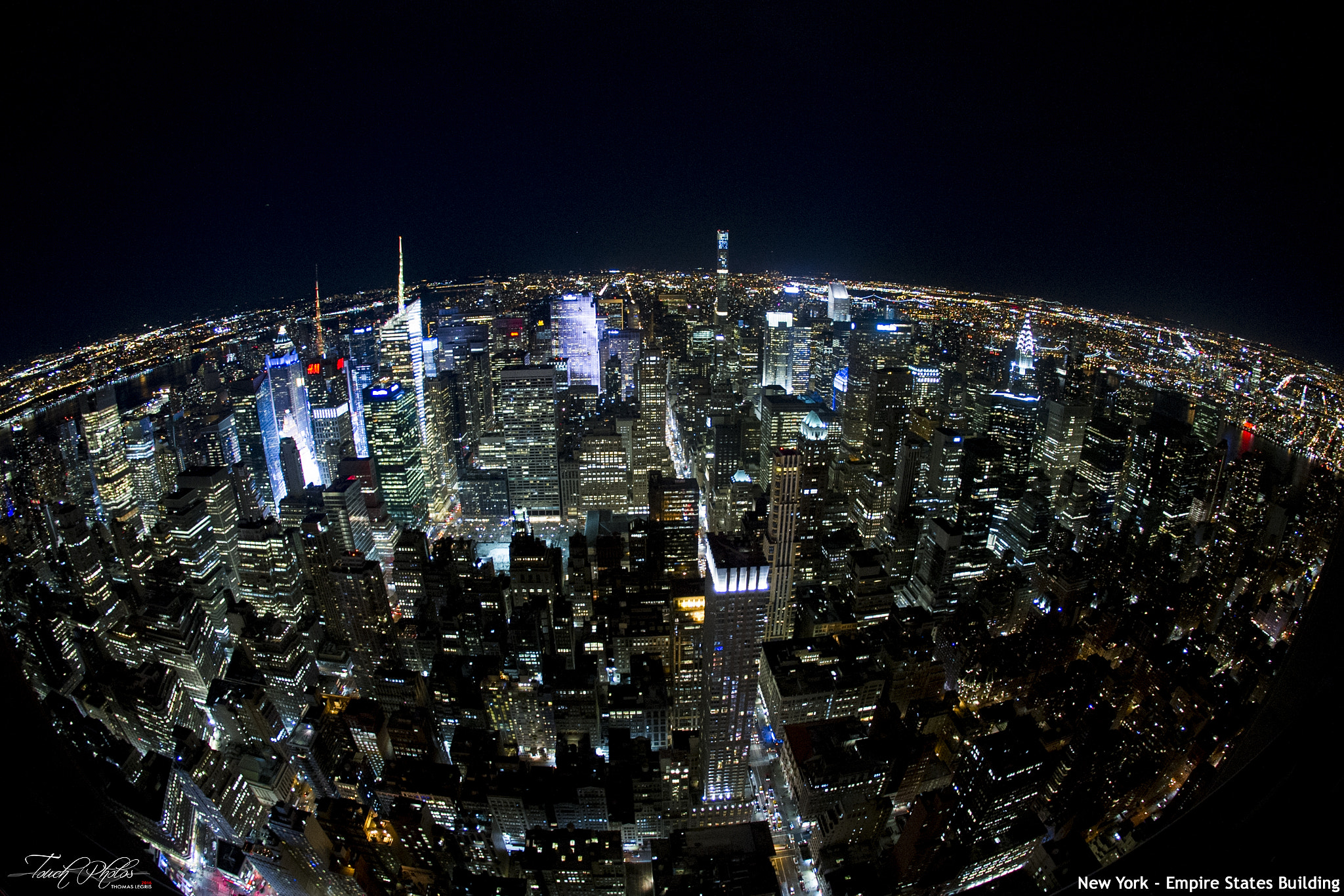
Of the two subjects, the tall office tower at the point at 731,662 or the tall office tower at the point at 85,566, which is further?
the tall office tower at the point at 85,566

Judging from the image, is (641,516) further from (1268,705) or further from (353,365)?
(1268,705)

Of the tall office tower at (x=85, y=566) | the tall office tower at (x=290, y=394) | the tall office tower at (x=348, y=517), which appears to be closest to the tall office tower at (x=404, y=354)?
the tall office tower at (x=290, y=394)

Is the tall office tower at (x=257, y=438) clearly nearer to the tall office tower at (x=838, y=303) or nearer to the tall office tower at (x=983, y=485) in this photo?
the tall office tower at (x=983, y=485)

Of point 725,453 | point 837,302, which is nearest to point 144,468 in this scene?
point 725,453

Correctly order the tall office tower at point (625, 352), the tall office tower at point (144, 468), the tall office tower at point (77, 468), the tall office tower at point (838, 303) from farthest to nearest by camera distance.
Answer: the tall office tower at point (838, 303)
the tall office tower at point (625, 352)
the tall office tower at point (144, 468)
the tall office tower at point (77, 468)

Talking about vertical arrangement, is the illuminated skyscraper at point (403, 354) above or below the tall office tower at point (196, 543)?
above

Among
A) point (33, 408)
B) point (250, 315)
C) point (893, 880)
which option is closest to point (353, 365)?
point (250, 315)
